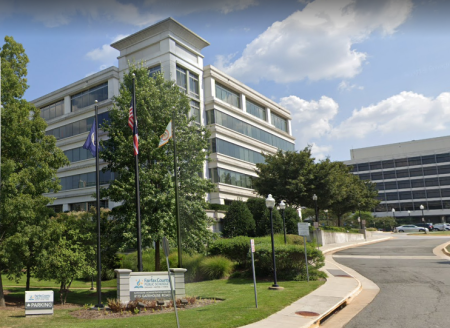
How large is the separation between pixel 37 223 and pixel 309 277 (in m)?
13.7

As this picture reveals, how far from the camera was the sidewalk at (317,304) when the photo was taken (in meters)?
11.3

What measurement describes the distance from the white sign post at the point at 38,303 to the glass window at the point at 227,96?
112ft

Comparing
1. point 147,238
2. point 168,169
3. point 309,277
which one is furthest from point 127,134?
point 309,277

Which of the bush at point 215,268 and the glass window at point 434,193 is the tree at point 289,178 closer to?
the bush at point 215,268

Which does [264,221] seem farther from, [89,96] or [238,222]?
[89,96]

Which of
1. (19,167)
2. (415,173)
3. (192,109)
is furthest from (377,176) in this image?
(19,167)

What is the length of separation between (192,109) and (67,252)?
84.0 feet

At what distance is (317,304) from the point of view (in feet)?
45.4

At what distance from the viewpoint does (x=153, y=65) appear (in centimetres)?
4022

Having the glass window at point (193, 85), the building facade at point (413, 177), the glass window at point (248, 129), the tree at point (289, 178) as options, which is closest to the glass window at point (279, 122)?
the glass window at point (248, 129)

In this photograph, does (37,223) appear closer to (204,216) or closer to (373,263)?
(204,216)

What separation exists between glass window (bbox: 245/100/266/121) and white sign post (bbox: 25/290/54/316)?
40.8 metres

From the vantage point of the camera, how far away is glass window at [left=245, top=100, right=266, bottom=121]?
52.8 metres

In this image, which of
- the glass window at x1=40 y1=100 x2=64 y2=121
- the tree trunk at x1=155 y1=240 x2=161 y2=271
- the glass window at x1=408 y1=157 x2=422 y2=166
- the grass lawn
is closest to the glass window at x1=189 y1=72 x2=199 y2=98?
the glass window at x1=40 y1=100 x2=64 y2=121
